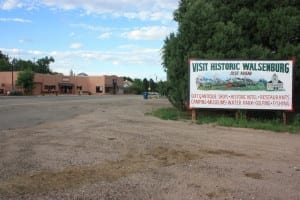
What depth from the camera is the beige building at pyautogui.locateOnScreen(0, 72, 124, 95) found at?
104544 mm

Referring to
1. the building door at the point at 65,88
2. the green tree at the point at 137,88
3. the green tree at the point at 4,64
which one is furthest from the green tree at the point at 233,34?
the green tree at the point at 4,64

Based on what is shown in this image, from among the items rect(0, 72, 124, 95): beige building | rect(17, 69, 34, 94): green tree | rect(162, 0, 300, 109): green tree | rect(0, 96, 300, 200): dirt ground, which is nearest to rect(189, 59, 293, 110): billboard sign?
rect(162, 0, 300, 109): green tree

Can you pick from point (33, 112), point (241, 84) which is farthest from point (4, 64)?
point (241, 84)

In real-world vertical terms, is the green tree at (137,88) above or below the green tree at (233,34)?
below

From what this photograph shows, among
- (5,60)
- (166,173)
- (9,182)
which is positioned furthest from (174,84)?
(5,60)

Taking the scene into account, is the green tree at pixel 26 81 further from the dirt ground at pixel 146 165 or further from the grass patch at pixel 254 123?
the dirt ground at pixel 146 165

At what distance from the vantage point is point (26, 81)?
9919 cm

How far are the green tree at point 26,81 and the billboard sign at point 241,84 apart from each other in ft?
268

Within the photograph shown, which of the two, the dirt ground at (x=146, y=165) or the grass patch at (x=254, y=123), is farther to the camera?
the grass patch at (x=254, y=123)

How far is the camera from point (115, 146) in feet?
41.4

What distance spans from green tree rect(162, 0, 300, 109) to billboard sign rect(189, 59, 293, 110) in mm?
817

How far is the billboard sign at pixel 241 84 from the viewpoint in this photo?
20719mm

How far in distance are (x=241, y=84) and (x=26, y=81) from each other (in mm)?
83530

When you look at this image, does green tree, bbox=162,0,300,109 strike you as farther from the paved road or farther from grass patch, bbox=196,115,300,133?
the paved road
